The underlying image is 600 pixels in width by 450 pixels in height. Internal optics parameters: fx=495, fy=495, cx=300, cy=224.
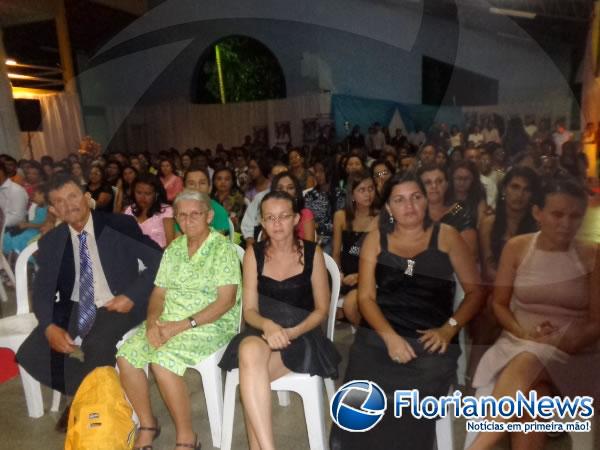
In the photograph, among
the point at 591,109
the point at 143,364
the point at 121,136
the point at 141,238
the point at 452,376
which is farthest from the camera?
the point at 121,136

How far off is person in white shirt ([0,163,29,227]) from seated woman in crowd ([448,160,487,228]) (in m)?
3.68

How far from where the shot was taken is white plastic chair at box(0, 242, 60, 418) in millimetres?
2488

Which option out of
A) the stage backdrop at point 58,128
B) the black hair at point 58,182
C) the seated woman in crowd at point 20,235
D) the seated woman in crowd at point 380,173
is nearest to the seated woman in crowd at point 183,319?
the black hair at point 58,182

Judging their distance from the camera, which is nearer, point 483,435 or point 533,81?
point 483,435

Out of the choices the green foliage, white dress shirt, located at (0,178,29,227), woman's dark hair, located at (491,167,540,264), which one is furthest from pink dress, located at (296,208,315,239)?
the green foliage

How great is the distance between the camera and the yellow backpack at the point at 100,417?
1.91 meters

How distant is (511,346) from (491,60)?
9692mm

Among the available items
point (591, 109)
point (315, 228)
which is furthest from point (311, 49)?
point (315, 228)

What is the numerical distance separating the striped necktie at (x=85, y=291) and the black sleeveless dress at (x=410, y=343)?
129 centimetres

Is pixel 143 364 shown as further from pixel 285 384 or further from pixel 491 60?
pixel 491 60

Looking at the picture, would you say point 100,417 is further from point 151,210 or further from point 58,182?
point 151,210

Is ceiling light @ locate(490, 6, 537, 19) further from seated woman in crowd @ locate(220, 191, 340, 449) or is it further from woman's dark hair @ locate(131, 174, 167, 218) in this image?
seated woman in crowd @ locate(220, 191, 340, 449)

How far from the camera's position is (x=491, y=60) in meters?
10.2

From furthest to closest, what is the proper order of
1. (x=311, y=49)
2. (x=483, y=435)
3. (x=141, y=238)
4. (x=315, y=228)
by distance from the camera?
(x=311, y=49) → (x=315, y=228) → (x=141, y=238) → (x=483, y=435)
